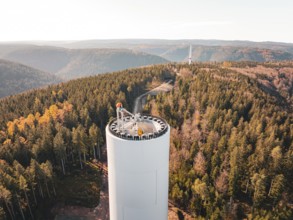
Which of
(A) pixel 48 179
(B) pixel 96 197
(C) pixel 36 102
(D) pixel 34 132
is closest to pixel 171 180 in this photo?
(B) pixel 96 197

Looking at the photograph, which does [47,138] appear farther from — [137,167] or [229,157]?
[137,167]

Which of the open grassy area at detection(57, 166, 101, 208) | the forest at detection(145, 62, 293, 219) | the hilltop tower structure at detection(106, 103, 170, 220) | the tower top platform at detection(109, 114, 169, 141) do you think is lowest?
the open grassy area at detection(57, 166, 101, 208)

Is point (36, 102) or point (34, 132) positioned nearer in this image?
point (34, 132)

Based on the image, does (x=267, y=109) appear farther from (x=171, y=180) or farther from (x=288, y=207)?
(x=171, y=180)

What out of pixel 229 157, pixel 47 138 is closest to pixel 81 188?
pixel 47 138

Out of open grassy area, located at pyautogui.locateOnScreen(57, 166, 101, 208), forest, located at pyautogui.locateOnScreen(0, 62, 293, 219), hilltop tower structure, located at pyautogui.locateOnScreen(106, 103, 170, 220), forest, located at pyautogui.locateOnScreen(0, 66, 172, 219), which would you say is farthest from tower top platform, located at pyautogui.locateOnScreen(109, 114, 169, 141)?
open grassy area, located at pyautogui.locateOnScreen(57, 166, 101, 208)

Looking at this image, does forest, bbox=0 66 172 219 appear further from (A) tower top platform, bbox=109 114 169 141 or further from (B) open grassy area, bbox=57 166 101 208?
(A) tower top platform, bbox=109 114 169 141
